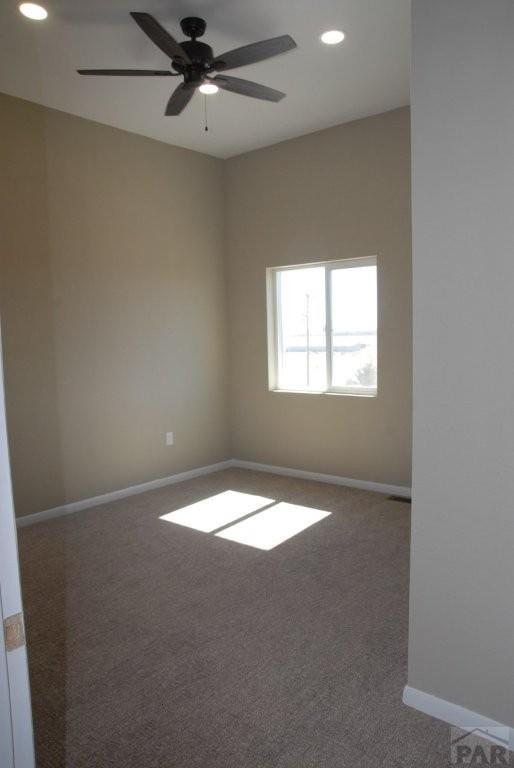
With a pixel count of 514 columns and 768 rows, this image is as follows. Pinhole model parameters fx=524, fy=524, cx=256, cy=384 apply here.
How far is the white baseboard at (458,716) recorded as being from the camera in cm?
177

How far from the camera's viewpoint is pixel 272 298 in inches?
208

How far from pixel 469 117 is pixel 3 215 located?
3.32m

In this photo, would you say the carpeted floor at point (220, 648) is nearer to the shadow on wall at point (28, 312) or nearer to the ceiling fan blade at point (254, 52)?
the shadow on wall at point (28, 312)

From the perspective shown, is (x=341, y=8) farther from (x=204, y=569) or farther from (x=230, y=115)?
(x=204, y=569)

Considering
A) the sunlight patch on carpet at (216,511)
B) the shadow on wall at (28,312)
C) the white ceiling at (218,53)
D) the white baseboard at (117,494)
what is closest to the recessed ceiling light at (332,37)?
the white ceiling at (218,53)

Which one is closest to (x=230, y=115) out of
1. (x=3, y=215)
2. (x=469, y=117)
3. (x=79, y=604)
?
(x=3, y=215)

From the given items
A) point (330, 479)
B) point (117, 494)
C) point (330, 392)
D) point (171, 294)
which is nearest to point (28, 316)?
point (171, 294)

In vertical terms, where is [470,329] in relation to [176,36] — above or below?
below

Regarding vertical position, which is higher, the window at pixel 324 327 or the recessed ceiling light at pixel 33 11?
the recessed ceiling light at pixel 33 11

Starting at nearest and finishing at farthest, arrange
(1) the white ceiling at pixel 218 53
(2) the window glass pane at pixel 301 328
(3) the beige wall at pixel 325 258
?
(1) the white ceiling at pixel 218 53
(3) the beige wall at pixel 325 258
(2) the window glass pane at pixel 301 328

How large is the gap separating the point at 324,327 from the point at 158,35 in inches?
115

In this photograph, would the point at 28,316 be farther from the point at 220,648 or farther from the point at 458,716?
the point at 458,716

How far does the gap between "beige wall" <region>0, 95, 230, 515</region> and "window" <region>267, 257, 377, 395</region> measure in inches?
25.5

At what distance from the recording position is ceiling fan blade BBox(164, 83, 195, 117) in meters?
2.93
